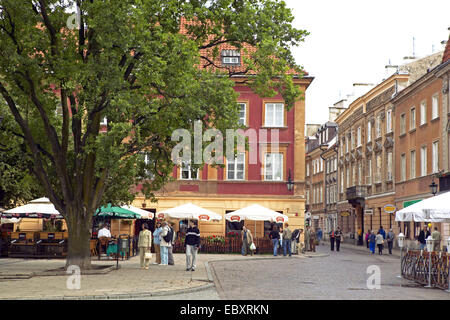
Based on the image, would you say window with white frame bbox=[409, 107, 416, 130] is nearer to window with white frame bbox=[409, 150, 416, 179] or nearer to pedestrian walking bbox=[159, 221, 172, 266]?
window with white frame bbox=[409, 150, 416, 179]

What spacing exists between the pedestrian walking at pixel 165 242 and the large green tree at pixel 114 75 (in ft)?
12.2

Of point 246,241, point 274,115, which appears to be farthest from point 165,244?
point 274,115

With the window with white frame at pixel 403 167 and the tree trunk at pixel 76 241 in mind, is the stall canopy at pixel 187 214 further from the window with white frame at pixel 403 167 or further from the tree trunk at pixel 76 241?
the window with white frame at pixel 403 167

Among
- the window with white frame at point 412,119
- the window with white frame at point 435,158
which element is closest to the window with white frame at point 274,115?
the window with white frame at point 435,158

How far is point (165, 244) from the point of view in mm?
25250

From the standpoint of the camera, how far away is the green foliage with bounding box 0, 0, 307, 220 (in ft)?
61.7

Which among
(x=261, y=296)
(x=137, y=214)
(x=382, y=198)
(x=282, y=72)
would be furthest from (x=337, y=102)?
(x=261, y=296)

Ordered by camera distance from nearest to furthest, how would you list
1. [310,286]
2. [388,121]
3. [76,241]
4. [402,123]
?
[310,286] < [76,241] < [402,123] < [388,121]

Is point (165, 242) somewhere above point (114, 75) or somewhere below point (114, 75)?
below

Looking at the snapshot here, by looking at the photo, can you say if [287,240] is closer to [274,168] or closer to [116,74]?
[274,168]

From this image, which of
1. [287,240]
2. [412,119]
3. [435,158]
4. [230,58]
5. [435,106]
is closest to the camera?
[287,240]

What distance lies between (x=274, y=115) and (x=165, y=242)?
58.8 feet

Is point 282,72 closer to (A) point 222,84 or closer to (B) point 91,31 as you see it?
(A) point 222,84

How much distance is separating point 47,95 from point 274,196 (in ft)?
70.5
